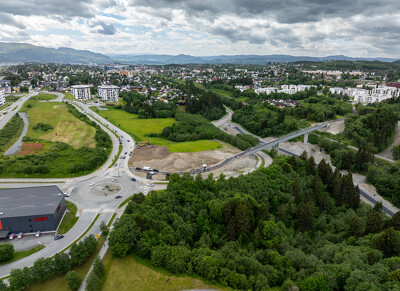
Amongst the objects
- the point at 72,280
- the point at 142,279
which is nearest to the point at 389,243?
the point at 142,279

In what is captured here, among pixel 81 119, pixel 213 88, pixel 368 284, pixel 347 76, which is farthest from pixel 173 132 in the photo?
pixel 347 76

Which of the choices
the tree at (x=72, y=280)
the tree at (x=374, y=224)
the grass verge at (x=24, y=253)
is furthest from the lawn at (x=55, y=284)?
the tree at (x=374, y=224)

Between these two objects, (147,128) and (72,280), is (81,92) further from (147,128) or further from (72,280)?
(72,280)

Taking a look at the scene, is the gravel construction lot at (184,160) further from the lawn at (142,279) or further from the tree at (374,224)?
the lawn at (142,279)

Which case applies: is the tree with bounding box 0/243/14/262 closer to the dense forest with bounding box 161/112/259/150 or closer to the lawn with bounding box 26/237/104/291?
the lawn with bounding box 26/237/104/291

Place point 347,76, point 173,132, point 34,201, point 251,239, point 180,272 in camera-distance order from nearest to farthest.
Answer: point 180,272 → point 251,239 → point 34,201 → point 173,132 → point 347,76

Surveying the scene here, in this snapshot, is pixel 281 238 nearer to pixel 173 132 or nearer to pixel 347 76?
pixel 173 132
